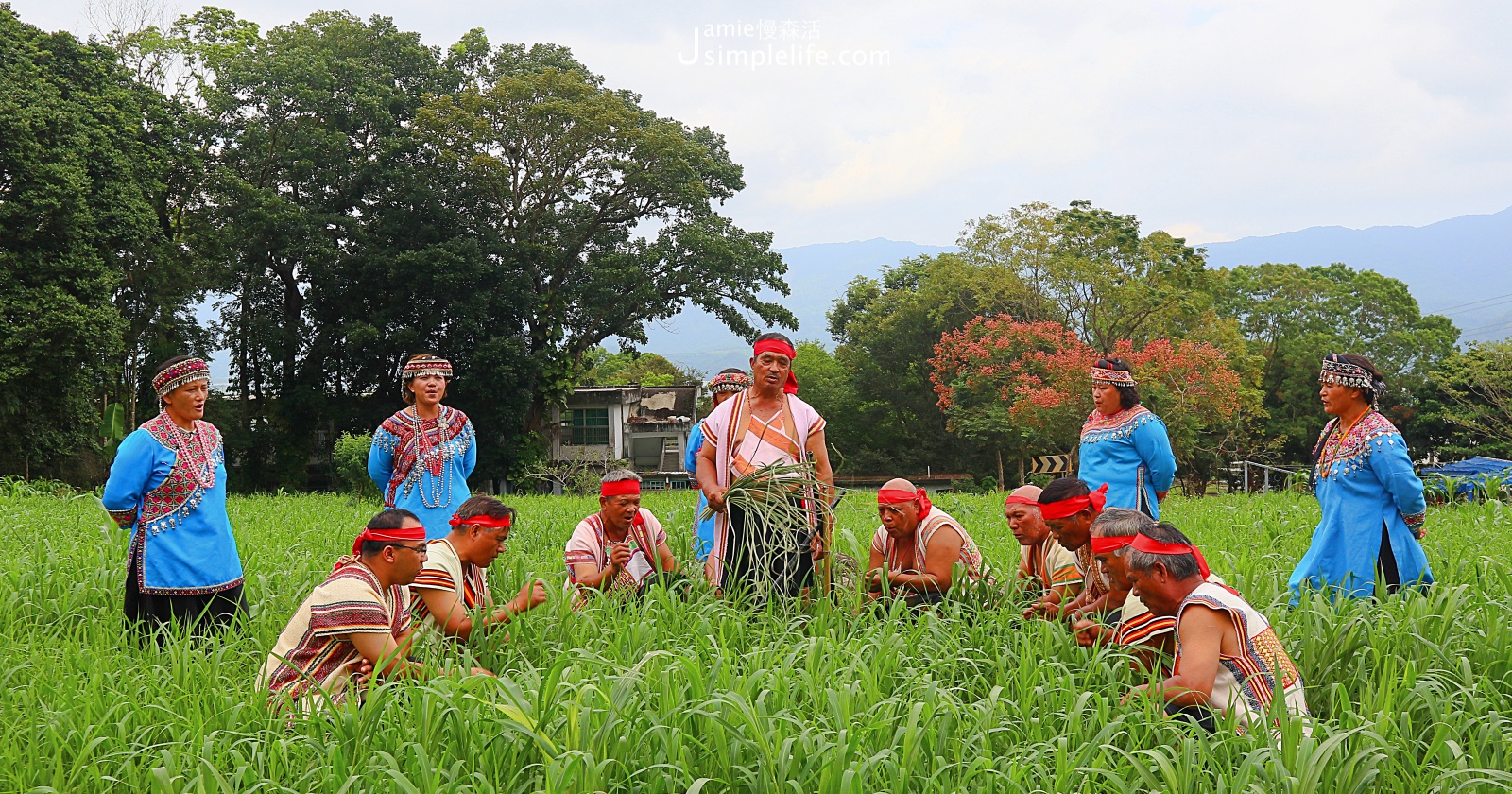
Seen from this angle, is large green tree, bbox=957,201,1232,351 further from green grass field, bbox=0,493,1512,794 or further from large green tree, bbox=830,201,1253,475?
green grass field, bbox=0,493,1512,794

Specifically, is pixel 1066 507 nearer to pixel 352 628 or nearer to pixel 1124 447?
pixel 1124 447

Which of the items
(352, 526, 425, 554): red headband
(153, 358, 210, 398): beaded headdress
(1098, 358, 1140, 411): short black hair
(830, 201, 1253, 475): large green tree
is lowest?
(352, 526, 425, 554): red headband

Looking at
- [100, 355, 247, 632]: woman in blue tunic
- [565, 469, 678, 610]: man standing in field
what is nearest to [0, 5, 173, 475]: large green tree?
[100, 355, 247, 632]: woman in blue tunic

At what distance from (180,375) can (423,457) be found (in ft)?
3.69

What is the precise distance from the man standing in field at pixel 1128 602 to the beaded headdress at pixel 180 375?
369cm

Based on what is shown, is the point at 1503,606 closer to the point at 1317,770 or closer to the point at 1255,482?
the point at 1317,770

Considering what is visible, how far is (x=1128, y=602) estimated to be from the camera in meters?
3.61

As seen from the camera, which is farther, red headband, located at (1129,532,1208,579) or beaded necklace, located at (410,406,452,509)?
beaded necklace, located at (410,406,452,509)

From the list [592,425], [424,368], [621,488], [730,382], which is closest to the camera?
[621,488]

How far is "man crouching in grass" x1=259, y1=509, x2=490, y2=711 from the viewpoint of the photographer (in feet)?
11.0

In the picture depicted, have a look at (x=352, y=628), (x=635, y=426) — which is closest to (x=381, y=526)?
(x=352, y=628)

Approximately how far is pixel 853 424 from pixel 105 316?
24194 mm

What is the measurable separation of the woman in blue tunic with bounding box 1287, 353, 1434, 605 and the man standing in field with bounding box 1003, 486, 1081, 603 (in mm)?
938

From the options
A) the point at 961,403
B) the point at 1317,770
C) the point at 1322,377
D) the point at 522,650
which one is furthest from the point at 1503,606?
the point at 961,403
